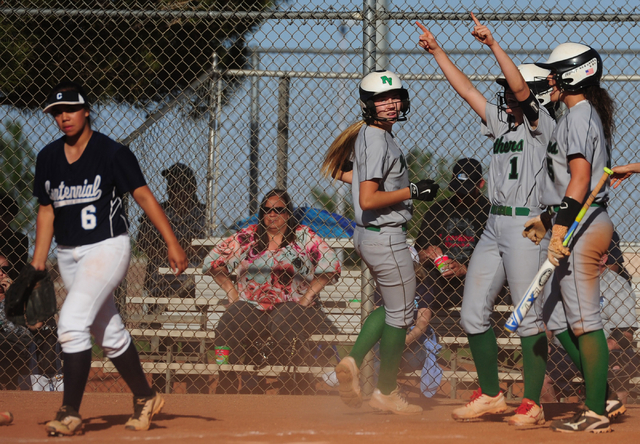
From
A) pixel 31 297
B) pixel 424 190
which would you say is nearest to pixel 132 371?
pixel 31 297

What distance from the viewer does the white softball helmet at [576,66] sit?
337 cm

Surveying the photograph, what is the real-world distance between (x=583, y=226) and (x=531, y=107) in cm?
67

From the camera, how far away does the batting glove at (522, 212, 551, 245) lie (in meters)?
3.29

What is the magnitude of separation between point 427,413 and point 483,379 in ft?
1.85

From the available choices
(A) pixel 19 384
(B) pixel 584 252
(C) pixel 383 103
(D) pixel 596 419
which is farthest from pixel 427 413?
(A) pixel 19 384

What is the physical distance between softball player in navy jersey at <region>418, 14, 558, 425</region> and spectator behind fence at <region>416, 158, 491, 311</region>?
1.43 m

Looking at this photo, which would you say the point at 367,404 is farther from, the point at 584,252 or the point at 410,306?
the point at 584,252

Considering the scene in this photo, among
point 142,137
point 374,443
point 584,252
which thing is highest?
point 142,137

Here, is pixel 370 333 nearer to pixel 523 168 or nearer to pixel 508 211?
pixel 508 211

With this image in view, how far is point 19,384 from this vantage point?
5.18m

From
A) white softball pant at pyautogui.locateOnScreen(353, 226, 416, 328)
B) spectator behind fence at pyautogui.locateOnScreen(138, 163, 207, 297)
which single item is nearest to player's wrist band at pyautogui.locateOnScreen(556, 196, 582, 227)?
white softball pant at pyautogui.locateOnScreen(353, 226, 416, 328)

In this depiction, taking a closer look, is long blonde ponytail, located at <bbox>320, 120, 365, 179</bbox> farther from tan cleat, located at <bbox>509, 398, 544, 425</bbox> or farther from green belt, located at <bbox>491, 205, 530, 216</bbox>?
tan cleat, located at <bbox>509, 398, 544, 425</bbox>

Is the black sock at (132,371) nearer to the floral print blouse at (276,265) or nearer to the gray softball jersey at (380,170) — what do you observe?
the gray softball jersey at (380,170)

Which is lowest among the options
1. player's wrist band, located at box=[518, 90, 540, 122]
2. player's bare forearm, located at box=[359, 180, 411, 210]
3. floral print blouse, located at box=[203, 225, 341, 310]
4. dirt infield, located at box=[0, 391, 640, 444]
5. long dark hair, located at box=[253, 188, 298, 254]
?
dirt infield, located at box=[0, 391, 640, 444]
